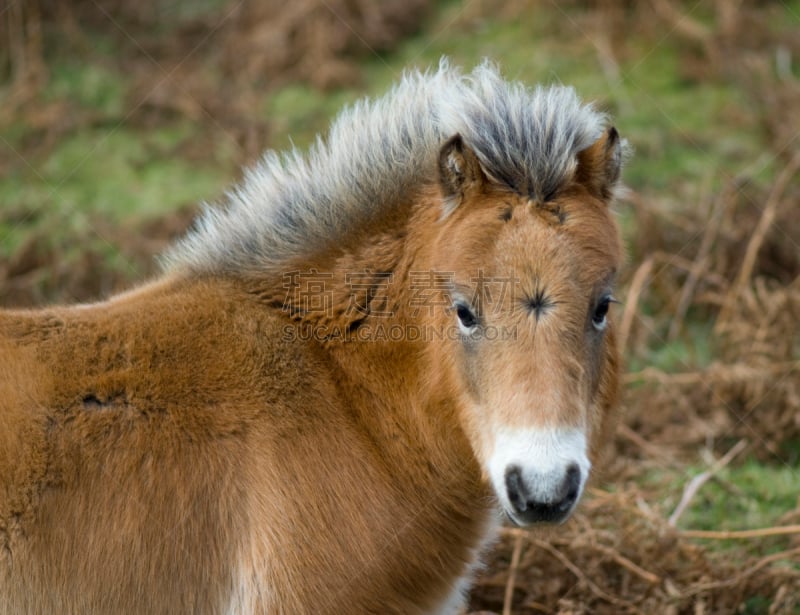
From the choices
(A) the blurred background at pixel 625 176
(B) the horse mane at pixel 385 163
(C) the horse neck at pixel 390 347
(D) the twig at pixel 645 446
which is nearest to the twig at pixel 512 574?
(A) the blurred background at pixel 625 176

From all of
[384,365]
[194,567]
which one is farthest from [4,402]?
[384,365]

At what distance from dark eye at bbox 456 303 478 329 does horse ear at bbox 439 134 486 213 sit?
469mm

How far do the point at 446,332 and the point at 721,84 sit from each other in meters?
8.25

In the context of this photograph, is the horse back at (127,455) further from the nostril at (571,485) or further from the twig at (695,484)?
the twig at (695,484)

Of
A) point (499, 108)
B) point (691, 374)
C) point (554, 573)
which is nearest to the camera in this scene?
point (499, 108)

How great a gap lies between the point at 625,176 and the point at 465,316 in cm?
634

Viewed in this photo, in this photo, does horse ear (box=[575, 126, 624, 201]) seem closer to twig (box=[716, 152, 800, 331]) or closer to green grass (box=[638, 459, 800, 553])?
green grass (box=[638, 459, 800, 553])

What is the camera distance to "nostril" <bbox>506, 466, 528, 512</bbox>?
3.54m

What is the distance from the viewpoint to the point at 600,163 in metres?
4.15

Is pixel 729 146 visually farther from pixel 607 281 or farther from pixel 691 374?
pixel 607 281

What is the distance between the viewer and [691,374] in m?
7.37

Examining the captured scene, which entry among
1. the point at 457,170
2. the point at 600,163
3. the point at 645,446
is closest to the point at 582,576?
the point at 645,446

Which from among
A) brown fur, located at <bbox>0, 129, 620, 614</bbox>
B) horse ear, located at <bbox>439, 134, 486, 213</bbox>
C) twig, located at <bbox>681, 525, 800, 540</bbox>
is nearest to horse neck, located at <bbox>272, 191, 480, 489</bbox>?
brown fur, located at <bbox>0, 129, 620, 614</bbox>

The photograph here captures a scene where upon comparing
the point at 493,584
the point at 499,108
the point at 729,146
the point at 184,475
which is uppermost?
the point at 729,146
